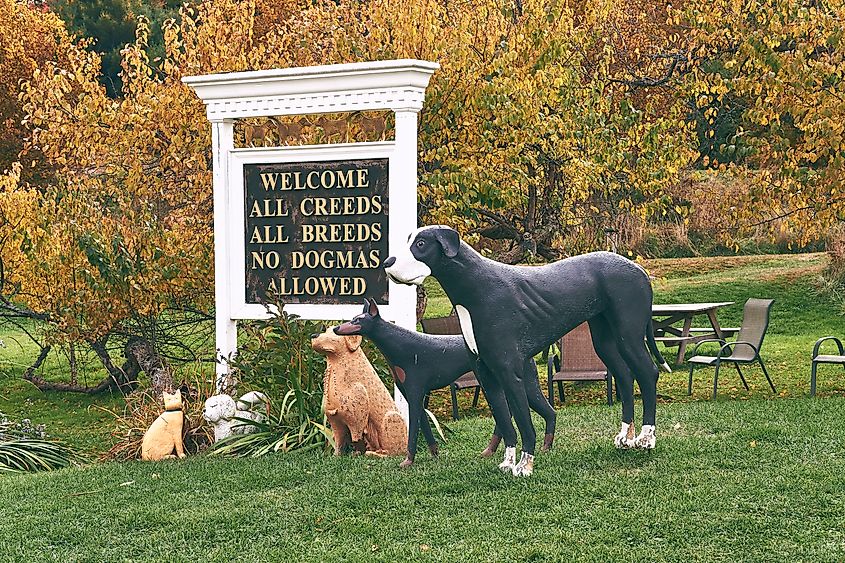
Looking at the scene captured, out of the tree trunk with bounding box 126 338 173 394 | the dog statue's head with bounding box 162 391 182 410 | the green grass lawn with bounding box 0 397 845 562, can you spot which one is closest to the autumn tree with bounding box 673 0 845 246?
the green grass lawn with bounding box 0 397 845 562

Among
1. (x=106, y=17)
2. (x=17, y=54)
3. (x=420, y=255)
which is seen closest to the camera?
(x=420, y=255)

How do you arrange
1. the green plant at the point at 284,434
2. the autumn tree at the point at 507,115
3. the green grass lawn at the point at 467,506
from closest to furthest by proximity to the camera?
1. the green grass lawn at the point at 467,506
2. the green plant at the point at 284,434
3. the autumn tree at the point at 507,115

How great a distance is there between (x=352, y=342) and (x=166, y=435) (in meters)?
1.89

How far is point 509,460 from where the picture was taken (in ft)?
24.9

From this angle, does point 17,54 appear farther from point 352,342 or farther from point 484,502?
point 484,502

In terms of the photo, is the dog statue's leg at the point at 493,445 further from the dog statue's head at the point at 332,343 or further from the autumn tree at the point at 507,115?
the autumn tree at the point at 507,115

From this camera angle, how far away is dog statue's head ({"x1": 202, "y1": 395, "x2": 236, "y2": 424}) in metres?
9.27

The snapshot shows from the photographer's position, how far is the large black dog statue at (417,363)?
8.02 m

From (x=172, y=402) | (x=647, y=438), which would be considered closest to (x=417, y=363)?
(x=647, y=438)

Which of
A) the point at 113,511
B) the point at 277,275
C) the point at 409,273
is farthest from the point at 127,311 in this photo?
the point at 409,273

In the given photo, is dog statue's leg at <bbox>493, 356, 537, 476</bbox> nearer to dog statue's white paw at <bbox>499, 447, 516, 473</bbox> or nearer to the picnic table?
dog statue's white paw at <bbox>499, 447, 516, 473</bbox>

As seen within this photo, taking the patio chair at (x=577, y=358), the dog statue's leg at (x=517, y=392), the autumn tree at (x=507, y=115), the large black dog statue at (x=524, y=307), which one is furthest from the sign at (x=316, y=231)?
the patio chair at (x=577, y=358)

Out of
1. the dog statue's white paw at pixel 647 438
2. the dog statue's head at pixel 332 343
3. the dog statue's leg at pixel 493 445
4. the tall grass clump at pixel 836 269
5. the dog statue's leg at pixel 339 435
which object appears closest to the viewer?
the dog statue's white paw at pixel 647 438

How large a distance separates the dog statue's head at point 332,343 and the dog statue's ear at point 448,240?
1.47 metres
